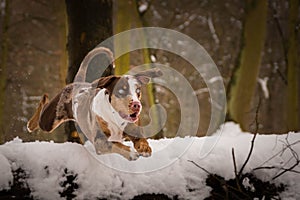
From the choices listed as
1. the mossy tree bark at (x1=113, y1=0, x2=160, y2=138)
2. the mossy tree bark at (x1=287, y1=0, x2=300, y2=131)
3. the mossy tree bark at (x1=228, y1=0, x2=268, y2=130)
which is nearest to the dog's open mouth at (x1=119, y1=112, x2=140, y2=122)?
the mossy tree bark at (x1=113, y1=0, x2=160, y2=138)

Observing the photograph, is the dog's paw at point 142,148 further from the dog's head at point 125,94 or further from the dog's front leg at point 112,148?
the dog's head at point 125,94

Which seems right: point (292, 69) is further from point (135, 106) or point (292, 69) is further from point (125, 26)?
point (135, 106)

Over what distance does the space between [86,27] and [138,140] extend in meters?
1.39

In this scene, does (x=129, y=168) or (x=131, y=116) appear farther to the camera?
(x=129, y=168)

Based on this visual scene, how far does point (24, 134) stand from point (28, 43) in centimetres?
389

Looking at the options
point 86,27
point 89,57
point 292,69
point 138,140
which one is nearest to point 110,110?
point 138,140

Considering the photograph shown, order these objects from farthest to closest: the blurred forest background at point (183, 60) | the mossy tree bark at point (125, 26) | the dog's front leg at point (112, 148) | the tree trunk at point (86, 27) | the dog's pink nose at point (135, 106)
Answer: the blurred forest background at point (183, 60) → the mossy tree bark at point (125, 26) → the tree trunk at point (86, 27) → the dog's front leg at point (112, 148) → the dog's pink nose at point (135, 106)

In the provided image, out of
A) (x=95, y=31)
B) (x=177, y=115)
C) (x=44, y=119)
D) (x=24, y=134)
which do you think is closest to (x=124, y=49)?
(x=24, y=134)

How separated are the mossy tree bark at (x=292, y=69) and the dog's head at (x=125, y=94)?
539 centimetres

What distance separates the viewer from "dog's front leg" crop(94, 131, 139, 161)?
1.97 m

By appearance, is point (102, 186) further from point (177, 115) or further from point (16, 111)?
point (177, 115)

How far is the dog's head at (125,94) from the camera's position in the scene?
1.88 meters

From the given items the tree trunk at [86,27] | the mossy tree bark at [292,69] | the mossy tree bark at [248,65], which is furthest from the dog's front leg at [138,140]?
the mossy tree bark at [292,69]

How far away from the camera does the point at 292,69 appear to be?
7121 mm
